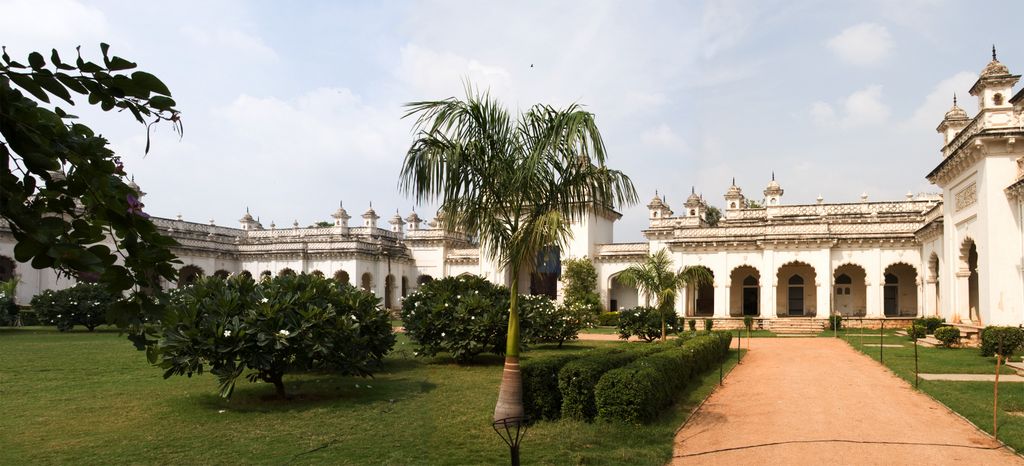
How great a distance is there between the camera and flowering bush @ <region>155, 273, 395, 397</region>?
961 centimetres

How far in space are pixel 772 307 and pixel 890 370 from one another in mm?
17890

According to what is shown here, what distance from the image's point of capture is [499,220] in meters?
9.03

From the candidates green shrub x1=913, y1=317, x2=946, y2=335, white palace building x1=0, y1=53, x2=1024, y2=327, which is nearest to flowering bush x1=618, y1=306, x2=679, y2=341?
white palace building x1=0, y1=53, x2=1024, y2=327

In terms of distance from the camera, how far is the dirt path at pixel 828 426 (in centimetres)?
738

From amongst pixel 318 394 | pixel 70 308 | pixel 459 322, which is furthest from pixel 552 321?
pixel 70 308

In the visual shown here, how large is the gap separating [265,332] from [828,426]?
759 cm

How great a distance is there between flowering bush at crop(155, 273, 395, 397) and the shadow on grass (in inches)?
15.4

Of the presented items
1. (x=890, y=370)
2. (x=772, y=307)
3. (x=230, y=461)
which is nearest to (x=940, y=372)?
(x=890, y=370)

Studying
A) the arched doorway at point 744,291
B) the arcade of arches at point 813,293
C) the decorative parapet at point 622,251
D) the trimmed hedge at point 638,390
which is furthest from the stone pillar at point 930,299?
the trimmed hedge at point 638,390

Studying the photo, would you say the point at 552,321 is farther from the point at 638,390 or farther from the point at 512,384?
the point at 512,384

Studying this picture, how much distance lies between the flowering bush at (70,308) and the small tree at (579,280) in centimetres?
2173

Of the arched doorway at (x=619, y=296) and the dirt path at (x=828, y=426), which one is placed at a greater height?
the arched doorway at (x=619, y=296)

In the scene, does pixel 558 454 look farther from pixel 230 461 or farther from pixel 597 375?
pixel 230 461

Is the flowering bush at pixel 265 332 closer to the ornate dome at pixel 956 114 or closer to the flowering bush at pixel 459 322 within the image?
the flowering bush at pixel 459 322
